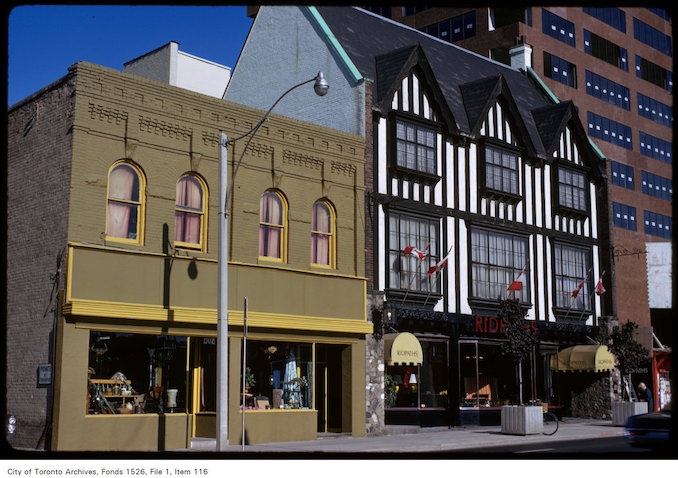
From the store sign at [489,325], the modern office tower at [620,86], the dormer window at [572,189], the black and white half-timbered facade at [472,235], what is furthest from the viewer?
the modern office tower at [620,86]

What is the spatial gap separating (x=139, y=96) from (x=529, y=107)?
22831mm

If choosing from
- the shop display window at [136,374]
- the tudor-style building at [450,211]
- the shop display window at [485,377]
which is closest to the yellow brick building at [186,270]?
Result: the shop display window at [136,374]

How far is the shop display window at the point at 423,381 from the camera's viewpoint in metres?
29.8

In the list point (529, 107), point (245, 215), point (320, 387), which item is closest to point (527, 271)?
point (529, 107)

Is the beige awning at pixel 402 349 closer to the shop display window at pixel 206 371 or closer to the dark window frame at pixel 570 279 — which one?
the shop display window at pixel 206 371

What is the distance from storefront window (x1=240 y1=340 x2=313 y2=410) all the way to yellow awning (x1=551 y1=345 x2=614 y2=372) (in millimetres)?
14951

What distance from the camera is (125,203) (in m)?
22.5

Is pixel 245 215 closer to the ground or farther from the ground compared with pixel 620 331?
farther from the ground

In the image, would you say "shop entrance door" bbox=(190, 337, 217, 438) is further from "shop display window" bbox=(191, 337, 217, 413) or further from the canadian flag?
the canadian flag

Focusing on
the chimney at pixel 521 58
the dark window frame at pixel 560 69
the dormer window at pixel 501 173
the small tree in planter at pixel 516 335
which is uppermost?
the dark window frame at pixel 560 69

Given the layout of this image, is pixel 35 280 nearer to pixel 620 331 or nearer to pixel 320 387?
pixel 320 387

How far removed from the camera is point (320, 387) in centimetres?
2781

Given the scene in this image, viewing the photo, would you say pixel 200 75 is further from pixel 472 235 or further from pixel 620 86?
pixel 620 86

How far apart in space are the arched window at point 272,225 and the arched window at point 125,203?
402cm
